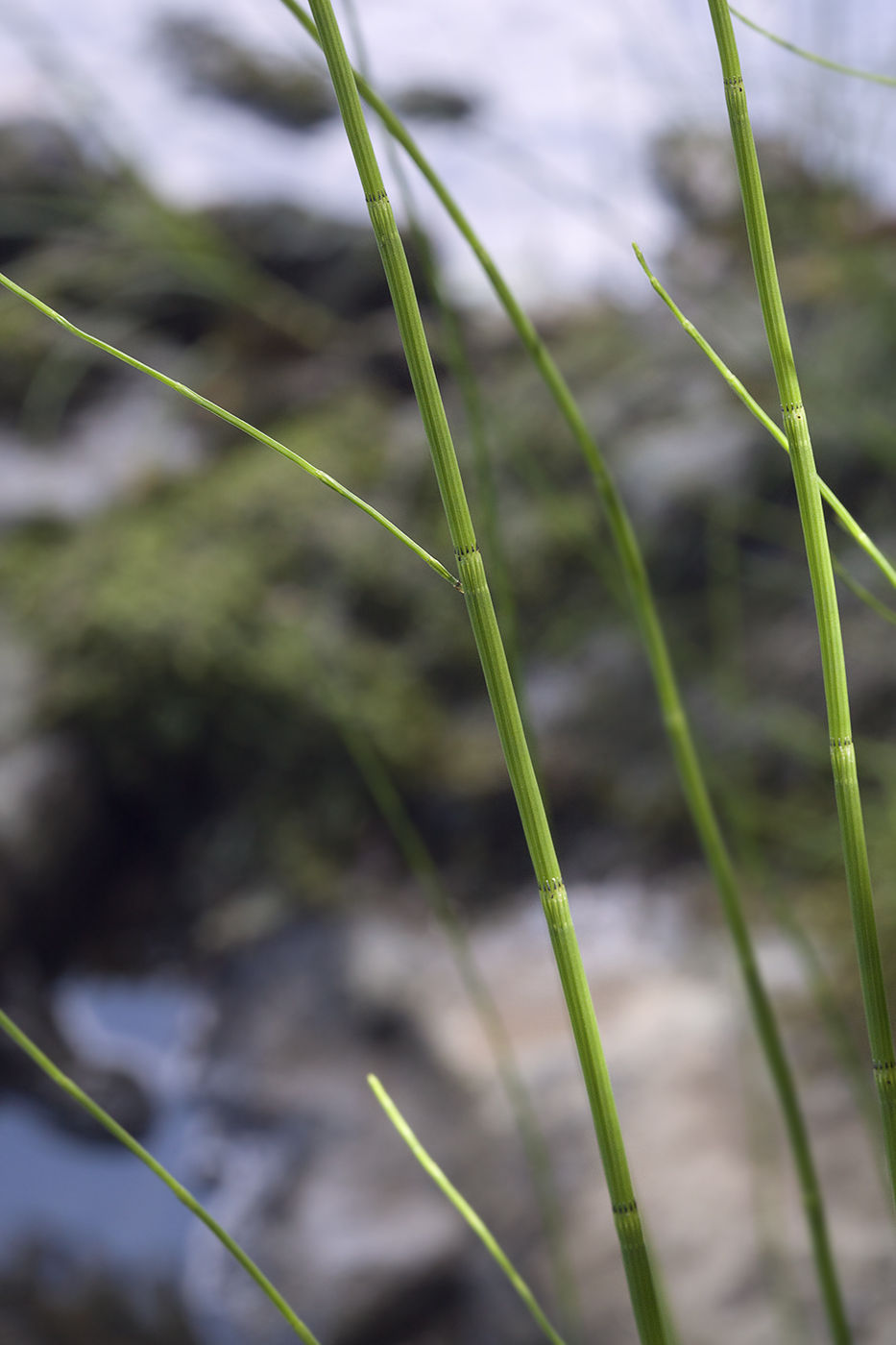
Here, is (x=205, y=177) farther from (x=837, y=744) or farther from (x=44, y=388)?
(x=837, y=744)

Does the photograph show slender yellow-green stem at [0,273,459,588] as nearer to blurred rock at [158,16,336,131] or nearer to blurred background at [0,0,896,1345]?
blurred background at [0,0,896,1345]

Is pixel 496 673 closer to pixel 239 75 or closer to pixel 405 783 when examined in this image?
pixel 405 783

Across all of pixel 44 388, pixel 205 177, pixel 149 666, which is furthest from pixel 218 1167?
pixel 205 177

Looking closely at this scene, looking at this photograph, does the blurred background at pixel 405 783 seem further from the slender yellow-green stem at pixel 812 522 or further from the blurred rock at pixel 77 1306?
the slender yellow-green stem at pixel 812 522

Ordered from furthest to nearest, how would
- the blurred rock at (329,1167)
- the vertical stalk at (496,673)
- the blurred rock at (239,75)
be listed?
1. the blurred rock at (239,75)
2. the blurred rock at (329,1167)
3. the vertical stalk at (496,673)

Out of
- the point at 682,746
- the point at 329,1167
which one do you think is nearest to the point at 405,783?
the point at 329,1167

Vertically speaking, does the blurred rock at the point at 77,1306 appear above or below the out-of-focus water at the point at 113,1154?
below

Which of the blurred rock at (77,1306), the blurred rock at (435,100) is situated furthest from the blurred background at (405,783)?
the blurred rock at (435,100)
